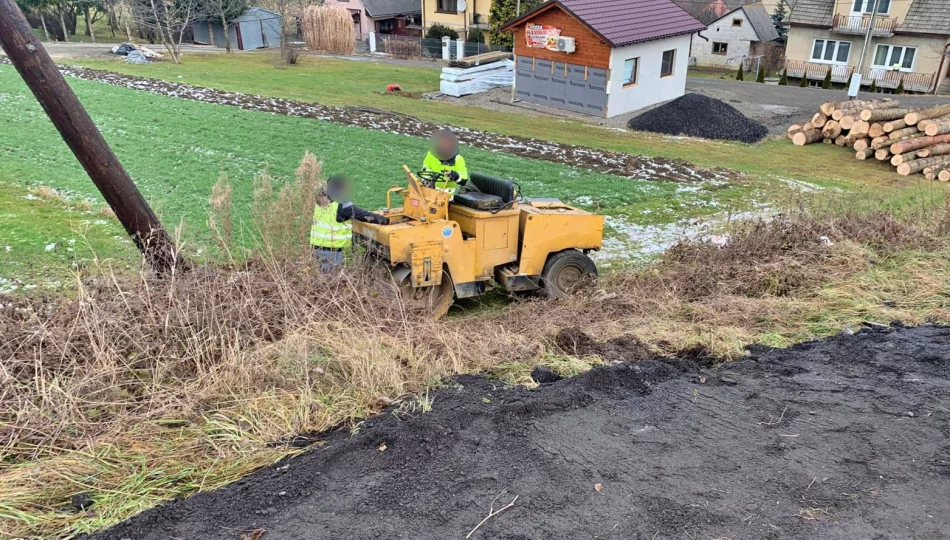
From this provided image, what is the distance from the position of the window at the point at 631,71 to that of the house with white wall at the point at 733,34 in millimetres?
22418

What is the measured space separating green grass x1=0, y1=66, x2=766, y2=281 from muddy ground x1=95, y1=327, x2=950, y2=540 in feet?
17.4

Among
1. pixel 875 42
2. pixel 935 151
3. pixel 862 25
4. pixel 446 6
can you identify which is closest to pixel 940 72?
pixel 875 42

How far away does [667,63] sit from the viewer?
1001 inches

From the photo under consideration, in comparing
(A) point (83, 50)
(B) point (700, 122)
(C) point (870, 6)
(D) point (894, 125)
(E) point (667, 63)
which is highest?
(C) point (870, 6)

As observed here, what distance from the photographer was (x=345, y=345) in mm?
5141

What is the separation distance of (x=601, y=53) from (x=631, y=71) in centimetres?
174

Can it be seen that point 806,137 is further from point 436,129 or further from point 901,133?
point 436,129

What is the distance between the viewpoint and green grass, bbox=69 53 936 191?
17.6 metres

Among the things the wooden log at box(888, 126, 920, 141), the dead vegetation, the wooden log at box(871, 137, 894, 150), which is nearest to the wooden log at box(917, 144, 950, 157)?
the wooden log at box(888, 126, 920, 141)

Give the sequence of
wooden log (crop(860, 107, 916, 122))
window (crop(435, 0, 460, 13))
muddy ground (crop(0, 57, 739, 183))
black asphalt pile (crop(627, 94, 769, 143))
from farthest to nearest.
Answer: window (crop(435, 0, 460, 13)) → black asphalt pile (crop(627, 94, 769, 143)) → wooden log (crop(860, 107, 916, 122)) → muddy ground (crop(0, 57, 739, 183))

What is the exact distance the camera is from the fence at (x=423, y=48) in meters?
36.5

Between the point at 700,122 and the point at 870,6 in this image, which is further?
the point at 870,6

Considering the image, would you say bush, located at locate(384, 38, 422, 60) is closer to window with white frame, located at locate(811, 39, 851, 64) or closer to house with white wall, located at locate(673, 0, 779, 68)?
house with white wall, located at locate(673, 0, 779, 68)

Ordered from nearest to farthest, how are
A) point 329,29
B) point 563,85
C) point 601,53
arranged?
point 601,53
point 563,85
point 329,29
